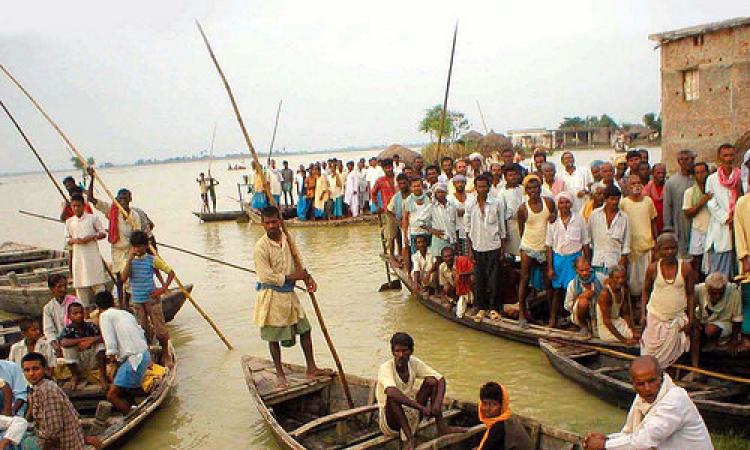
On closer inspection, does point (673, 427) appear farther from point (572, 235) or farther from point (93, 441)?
point (93, 441)

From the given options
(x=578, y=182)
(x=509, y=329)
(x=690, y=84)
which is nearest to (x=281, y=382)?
(x=509, y=329)

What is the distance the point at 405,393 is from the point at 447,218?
365cm

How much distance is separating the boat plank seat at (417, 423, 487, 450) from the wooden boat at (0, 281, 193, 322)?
17.2 feet

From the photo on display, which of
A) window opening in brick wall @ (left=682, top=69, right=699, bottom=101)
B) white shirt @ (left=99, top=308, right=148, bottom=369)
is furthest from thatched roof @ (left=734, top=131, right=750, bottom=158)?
white shirt @ (left=99, top=308, right=148, bottom=369)

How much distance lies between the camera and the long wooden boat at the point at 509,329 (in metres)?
6.33

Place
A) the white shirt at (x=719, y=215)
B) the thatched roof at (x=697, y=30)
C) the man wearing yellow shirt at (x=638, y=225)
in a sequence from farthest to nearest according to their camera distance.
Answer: the thatched roof at (x=697, y=30)
the man wearing yellow shirt at (x=638, y=225)
the white shirt at (x=719, y=215)

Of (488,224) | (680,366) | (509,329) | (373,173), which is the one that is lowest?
(509,329)

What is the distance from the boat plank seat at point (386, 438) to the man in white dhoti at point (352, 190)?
522 inches

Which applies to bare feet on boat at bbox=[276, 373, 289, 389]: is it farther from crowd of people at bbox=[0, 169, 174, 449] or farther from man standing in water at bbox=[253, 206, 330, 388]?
crowd of people at bbox=[0, 169, 174, 449]

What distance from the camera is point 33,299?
9.41 metres

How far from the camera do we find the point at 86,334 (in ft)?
20.6

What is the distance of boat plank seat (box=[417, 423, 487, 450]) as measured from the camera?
441 centimetres

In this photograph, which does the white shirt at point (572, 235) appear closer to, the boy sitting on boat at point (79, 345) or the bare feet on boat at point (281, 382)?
the bare feet on boat at point (281, 382)

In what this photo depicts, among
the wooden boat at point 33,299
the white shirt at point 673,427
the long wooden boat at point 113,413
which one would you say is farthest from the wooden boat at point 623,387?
the wooden boat at point 33,299
